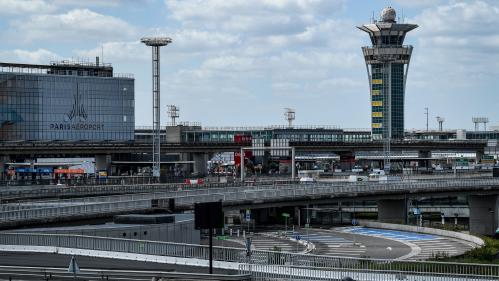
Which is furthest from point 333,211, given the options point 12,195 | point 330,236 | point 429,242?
point 12,195

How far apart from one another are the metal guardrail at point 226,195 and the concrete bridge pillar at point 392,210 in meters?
3.51

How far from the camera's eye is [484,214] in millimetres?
132000

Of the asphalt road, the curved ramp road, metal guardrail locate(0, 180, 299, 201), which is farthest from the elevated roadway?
the asphalt road

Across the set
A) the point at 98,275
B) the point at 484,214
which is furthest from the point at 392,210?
the point at 98,275

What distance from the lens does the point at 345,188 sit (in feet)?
390

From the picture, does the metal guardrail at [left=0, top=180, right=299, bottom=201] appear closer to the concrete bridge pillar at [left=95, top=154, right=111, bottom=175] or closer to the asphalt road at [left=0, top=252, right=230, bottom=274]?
the concrete bridge pillar at [left=95, top=154, right=111, bottom=175]

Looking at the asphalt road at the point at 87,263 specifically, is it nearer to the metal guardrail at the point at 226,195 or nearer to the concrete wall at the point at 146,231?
the concrete wall at the point at 146,231

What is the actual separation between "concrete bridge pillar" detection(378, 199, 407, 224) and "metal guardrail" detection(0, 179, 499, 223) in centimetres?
351

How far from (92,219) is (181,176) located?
102m

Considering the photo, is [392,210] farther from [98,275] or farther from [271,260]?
[98,275]

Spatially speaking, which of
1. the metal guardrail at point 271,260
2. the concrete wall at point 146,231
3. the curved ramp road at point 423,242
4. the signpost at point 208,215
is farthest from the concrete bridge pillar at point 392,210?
the signpost at point 208,215

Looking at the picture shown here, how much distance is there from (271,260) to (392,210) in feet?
275

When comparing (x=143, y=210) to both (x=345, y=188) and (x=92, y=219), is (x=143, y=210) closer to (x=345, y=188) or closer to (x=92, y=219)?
(x=92, y=219)

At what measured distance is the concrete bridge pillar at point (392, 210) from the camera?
12875 centimetres
